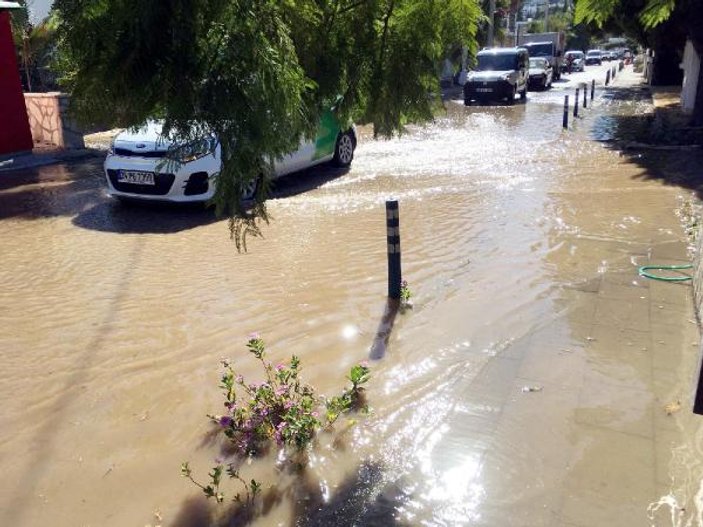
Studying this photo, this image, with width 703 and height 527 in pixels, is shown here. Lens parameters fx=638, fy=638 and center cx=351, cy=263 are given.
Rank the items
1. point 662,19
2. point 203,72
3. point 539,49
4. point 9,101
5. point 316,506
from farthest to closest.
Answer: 1. point 539,49
2. point 9,101
3. point 662,19
4. point 316,506
5. point 203,72

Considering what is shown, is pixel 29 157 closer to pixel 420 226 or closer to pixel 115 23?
pixel 420 226

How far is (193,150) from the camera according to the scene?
261cm

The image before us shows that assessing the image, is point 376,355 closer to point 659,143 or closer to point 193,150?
point 193,150

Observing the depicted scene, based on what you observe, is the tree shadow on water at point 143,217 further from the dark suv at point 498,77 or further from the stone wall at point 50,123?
the dark suv at point 498,77

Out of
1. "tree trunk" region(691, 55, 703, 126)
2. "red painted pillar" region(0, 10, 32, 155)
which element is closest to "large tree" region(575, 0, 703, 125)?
"tree trunk" region(691, 55, 703, 126)

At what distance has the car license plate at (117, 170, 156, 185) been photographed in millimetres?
8555

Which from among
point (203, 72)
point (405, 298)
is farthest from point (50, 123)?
point (203, 72)

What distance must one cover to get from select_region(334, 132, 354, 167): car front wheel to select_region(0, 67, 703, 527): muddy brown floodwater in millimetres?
2511

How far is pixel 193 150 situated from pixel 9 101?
41.6 feet

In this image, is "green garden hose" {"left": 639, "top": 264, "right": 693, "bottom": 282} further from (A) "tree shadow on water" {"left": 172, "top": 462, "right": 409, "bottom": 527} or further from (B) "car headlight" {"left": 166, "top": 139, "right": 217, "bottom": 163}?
(B) "car headlight" {"left": 166, "top": 139, "right": 217, "bottom": 163}

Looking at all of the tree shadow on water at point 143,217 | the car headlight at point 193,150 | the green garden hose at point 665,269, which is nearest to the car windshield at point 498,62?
the tree shadow on water at point 143,217

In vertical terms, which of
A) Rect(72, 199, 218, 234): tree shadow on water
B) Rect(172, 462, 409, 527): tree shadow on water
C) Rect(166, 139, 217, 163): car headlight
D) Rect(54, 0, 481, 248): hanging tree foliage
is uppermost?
Rect(54, 0, 481, 248): hanging tree foliage

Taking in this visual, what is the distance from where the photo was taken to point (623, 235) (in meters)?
7.69

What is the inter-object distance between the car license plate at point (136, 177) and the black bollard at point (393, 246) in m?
4.16
